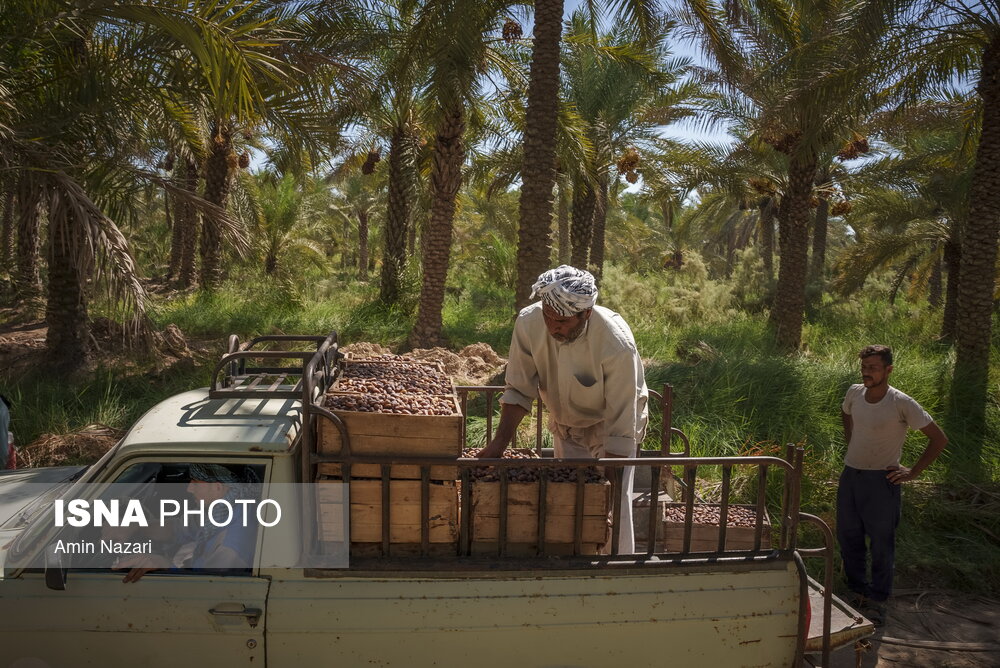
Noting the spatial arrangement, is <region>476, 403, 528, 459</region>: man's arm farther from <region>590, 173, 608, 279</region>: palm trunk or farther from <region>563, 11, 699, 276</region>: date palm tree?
<region>590, 173, 608, 279</region>: palm trunk

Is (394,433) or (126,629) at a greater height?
(394,433)

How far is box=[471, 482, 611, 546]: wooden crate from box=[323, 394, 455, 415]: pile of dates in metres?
0.41

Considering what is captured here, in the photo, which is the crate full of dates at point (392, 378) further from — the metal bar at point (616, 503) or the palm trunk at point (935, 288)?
the palm trunk at point (935, 288)

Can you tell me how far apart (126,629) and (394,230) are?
13.2m

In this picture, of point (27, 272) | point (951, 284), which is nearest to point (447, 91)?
point (27, 272)

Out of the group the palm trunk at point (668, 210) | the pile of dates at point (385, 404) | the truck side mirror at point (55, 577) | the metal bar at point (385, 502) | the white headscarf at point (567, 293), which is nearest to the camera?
the truck side mirror at point (55, 577)

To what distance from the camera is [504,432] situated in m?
3.59

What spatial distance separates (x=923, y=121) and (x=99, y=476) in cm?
1448

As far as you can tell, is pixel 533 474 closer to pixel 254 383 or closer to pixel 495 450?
pixel 495 450

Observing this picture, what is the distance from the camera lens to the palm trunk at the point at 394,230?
15297mm

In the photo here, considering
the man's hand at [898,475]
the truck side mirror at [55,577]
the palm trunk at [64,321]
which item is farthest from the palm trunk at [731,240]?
the truck side mirror at [55,577]

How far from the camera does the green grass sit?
6.83 metres

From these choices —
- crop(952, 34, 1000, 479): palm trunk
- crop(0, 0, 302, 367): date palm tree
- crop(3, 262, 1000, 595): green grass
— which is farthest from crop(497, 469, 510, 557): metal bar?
crop(952, 34, 1000, 479): palm trunk

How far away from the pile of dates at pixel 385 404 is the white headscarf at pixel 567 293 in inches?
27.0
